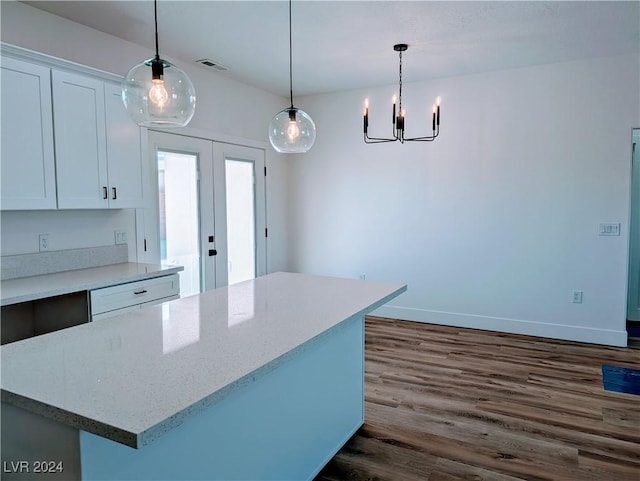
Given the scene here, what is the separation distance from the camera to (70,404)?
1.19m

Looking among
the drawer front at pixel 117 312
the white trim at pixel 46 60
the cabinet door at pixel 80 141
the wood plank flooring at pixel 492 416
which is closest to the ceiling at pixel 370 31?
the white trim at pixel 46 60

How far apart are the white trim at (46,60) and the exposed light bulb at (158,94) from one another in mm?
1423

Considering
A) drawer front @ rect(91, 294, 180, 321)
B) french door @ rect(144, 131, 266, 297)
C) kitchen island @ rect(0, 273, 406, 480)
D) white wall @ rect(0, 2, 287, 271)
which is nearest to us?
kitchen island @ rect(0, 273, 406, 480)

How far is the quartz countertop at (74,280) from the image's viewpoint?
2.62 metres

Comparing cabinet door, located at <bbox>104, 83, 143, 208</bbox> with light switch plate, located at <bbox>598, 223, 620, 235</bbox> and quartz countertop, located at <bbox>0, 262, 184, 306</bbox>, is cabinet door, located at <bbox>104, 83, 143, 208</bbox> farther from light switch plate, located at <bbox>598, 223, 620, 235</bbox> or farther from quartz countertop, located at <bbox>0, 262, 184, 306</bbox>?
light switch plate, located at <bbox>598, 223, 620, 235</bbox>

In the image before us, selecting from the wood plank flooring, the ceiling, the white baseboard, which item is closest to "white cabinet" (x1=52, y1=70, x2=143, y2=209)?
the ceiling

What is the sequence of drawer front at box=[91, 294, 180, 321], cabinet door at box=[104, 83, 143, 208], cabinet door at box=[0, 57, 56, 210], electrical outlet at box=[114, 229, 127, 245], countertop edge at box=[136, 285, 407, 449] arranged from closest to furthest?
countertop edge at box=[136, 285, 407, 449] → cabinet door at box=[0, 57, 56, 210] → drawer front at box=[91, 294, 180, 321] → cabinet door at box=[104, 83, 143, 208] → electrical outlet at box=[114, 229, 127, 245]

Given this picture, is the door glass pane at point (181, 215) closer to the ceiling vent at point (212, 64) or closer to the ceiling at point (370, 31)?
the ceiling vent at point (212, 64)

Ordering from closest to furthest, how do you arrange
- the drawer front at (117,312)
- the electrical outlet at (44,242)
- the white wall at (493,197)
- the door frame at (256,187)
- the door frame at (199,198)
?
the drawer front at (117,312) → the electrical outlet at (44,242) → the door frame at (199,198) → the white wall at (493,197) → the door frame at (256,187)

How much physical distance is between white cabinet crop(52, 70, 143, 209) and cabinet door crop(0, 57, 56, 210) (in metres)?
0.06

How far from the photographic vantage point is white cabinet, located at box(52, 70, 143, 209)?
3037 mm

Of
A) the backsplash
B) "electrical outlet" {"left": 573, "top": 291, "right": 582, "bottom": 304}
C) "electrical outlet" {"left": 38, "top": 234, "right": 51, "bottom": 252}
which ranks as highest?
"electrical outlet" {"left": 38, "top": 234, "right": 51, "bottom": 252}

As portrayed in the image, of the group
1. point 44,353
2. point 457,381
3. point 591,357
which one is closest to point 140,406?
point 44,353

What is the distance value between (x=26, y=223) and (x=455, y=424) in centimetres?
321
